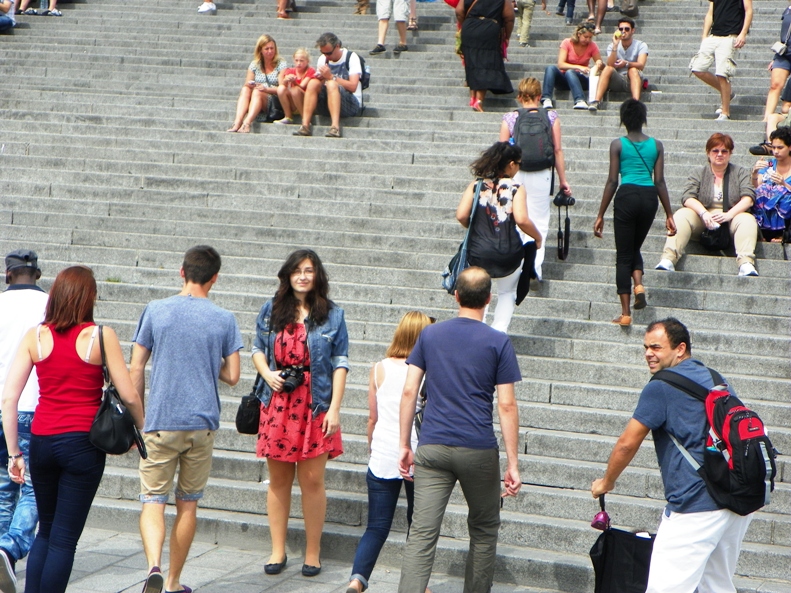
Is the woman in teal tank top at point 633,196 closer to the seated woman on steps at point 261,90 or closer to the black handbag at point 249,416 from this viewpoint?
the black handbag at point 249,416

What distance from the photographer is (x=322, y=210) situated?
10102 millimetres

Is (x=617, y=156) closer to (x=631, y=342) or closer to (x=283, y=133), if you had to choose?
(x=631, y=342)

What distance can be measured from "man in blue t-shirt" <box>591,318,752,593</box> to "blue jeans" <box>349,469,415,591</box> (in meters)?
1.37

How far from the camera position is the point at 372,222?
9.74m

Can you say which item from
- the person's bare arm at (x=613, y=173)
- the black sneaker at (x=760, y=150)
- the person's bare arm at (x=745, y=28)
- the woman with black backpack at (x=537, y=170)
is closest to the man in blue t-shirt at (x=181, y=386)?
the woman with black backpack at (x=537, y=170)

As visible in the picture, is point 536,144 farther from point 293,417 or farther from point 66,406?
point 66,406

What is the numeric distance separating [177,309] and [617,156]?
4236 mm

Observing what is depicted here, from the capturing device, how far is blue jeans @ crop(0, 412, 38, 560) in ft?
18.0

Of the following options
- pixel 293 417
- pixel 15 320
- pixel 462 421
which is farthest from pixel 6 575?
pixel 462 421

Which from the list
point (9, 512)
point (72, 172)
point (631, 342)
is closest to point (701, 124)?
point (631, 342)

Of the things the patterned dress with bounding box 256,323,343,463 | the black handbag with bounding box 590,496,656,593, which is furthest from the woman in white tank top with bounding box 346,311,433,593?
the black handbag with bounding box 590,496,656,593

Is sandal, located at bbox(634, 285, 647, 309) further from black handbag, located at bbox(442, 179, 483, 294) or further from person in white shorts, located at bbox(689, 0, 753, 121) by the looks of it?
person in white shorts, located at bbox(689, 0, 753, 121)

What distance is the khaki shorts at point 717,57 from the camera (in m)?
11.3

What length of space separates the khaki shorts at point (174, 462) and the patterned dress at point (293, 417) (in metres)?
0.51
